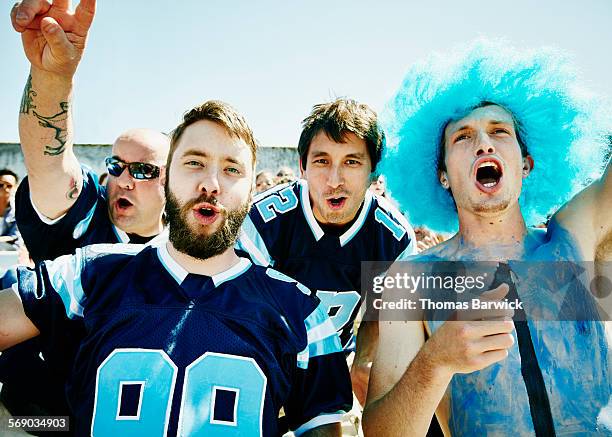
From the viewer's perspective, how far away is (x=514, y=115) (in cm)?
277

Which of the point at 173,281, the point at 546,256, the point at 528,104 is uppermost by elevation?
the point at 528,104

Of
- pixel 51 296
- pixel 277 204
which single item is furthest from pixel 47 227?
pixel 277 204

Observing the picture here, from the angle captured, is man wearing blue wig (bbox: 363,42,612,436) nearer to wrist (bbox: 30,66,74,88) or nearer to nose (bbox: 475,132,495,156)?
nose (bbox: 475,132,495,156)

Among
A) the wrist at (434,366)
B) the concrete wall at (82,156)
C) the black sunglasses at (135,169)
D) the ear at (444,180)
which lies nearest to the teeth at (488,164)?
the ear at (444,180)

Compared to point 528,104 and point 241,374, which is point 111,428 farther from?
point 528,104

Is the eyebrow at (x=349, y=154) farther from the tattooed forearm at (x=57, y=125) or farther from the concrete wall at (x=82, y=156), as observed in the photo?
the concrete wall at (x=82, y=156)

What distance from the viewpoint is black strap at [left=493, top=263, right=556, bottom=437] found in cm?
196

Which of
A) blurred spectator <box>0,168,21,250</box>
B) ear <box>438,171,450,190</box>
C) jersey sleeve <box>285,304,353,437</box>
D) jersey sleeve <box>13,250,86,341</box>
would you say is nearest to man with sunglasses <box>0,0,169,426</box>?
jersey sleeve <box>13,250,86,341</box>

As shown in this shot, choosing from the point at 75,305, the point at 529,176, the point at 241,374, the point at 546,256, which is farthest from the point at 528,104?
the point at 75,305

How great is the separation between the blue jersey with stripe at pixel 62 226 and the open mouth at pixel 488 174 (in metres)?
2.00

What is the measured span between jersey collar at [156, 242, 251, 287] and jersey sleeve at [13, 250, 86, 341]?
0.32 meters

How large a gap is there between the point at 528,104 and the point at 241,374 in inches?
82.6

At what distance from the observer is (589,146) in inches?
112

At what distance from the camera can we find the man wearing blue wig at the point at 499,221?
5.99 ft
